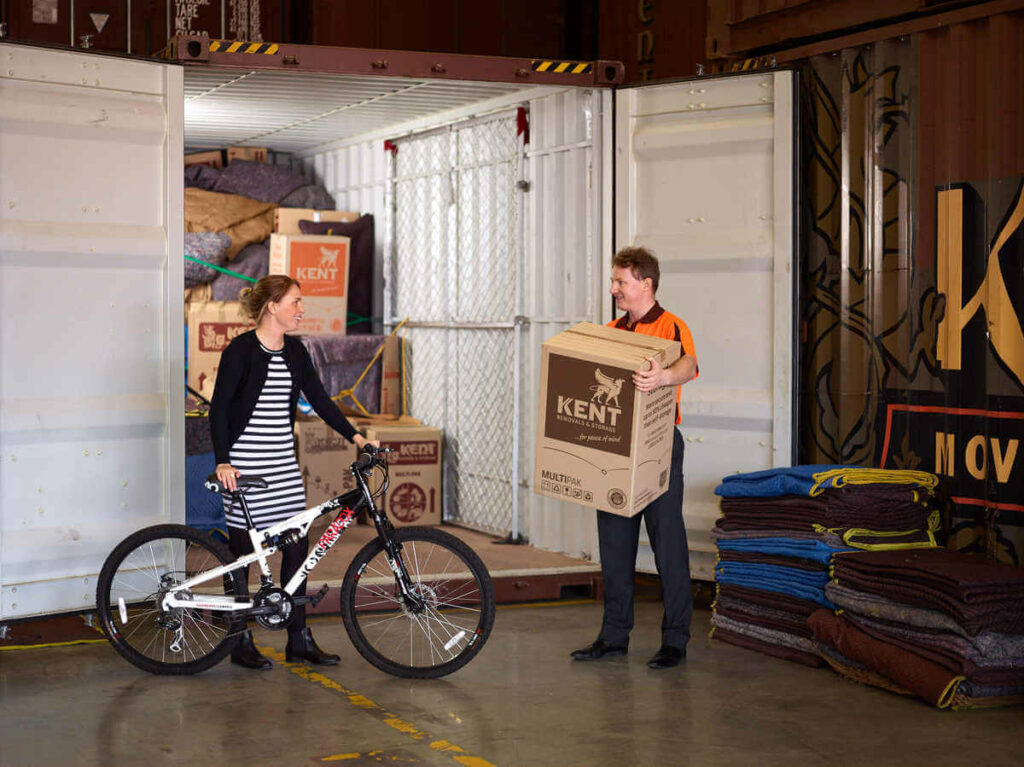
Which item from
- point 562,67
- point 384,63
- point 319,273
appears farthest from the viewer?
point 319,273

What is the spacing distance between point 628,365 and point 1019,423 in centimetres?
192

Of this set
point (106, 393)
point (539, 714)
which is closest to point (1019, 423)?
point (539, 714)

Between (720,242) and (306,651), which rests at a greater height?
(720,242)

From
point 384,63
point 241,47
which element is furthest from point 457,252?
point 241,47

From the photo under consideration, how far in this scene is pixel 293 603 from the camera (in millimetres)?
5965

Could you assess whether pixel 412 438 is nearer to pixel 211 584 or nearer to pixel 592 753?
pixel 211 584

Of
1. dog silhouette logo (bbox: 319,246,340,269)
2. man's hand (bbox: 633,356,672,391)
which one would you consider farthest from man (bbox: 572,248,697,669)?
dog silhouette logo (bbox: 319,246,340,269)

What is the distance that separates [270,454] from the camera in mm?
5953

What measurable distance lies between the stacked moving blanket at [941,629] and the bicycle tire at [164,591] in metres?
2.81

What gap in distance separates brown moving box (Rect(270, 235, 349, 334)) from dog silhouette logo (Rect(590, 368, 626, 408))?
17.0ft

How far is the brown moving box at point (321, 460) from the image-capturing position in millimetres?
9078

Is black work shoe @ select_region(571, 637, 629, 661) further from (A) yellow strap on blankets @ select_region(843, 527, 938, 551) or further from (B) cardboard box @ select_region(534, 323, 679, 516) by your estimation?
(A) yellow strap on blankets @ select_region(843, 527, 938, 551)

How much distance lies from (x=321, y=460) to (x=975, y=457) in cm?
456

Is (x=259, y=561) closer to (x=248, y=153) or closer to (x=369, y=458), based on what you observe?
(x=369, y=458)
